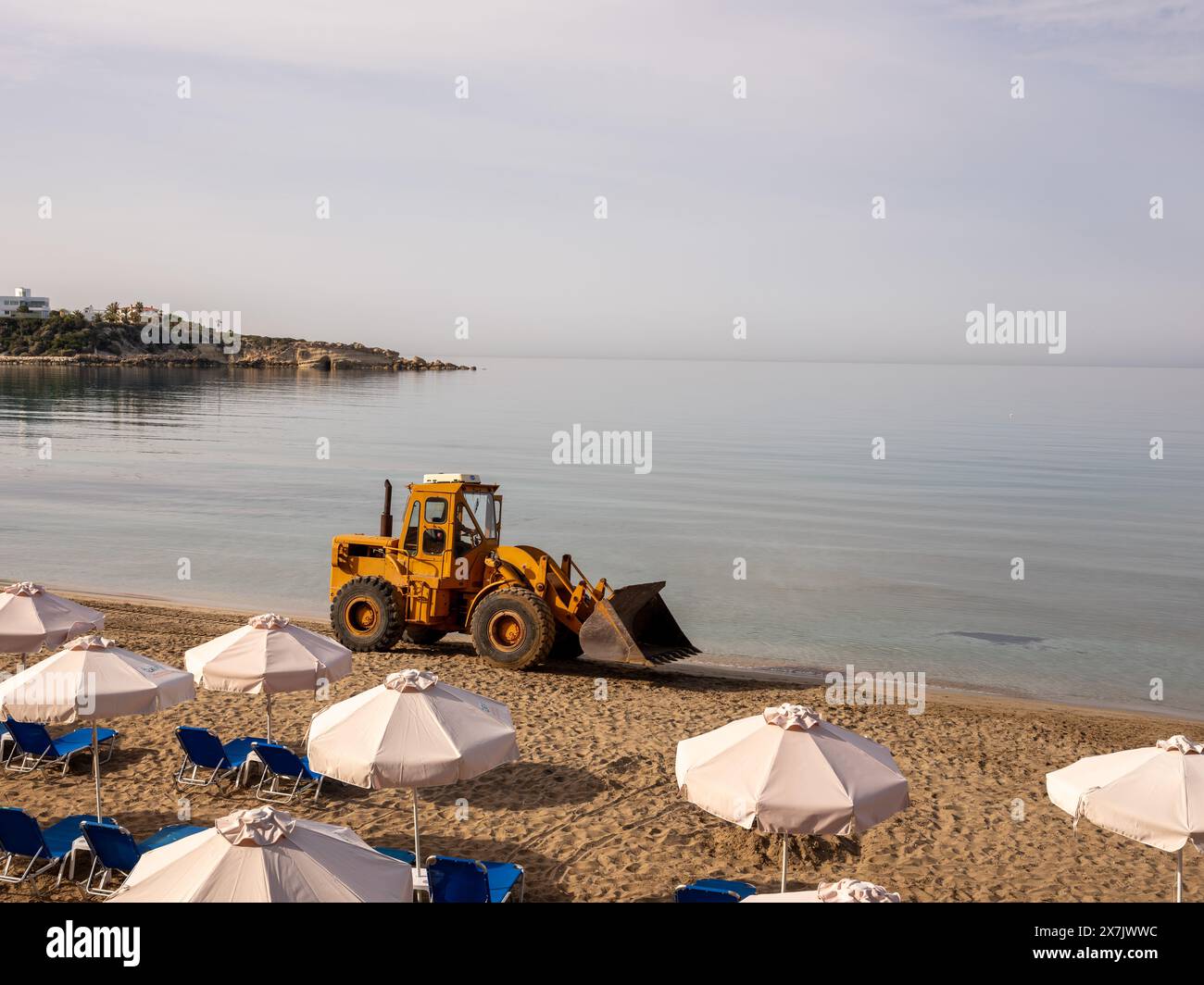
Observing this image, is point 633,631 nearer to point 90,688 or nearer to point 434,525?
point 434,525

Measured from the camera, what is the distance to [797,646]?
68.2 feet

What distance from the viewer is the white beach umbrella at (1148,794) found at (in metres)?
6.91

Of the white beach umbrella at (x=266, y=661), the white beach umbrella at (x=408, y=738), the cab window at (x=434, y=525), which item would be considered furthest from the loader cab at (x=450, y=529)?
the white beach umbrella at (x=408, y=738)

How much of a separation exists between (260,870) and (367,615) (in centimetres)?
1104

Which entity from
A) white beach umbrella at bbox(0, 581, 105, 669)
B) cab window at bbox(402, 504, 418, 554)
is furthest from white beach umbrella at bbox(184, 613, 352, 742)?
cab window at bbox(402, 504, 418, 554)

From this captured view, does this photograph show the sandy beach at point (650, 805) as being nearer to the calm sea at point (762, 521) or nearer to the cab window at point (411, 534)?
the cab window at point (411, 534)

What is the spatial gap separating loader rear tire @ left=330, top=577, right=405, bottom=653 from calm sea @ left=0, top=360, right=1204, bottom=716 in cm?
706

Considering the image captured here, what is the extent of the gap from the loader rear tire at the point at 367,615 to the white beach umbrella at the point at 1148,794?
1066cm

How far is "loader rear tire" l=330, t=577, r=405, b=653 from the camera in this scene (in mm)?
16109

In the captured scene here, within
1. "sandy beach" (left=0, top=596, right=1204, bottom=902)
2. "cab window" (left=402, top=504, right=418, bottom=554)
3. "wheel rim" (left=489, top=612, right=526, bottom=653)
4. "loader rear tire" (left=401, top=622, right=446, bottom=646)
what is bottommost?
"sandy beach" (left=0, top=596, right=1204, bottom=902)

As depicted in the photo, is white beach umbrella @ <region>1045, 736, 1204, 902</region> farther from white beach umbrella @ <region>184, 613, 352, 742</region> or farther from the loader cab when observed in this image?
the loader cab

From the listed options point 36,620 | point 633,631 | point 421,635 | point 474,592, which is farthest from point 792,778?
point 421,635
